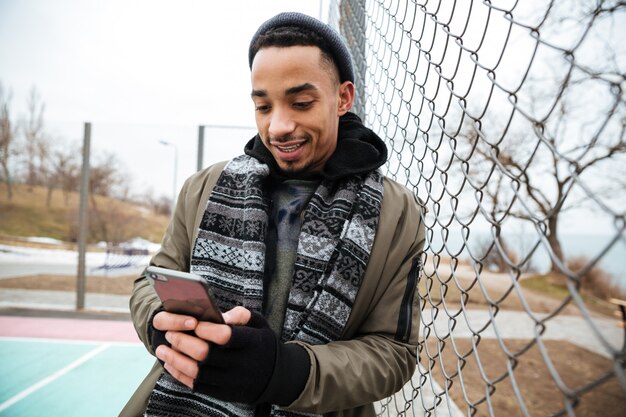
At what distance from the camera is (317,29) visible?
1297 mm

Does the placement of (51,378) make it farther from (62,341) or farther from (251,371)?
(251,371)

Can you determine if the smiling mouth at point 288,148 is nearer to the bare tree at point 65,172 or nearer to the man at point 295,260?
the man at point 295,260

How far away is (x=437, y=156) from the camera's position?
1352 mm

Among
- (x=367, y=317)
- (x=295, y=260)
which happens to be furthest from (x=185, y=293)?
(x=367, y=317)

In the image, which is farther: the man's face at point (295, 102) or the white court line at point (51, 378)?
the white court line at point (51, 378)

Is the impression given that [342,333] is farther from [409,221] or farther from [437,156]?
[437,156]

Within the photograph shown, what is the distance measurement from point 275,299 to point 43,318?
20.2 feet

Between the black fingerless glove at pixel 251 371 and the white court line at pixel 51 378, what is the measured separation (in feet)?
10.1

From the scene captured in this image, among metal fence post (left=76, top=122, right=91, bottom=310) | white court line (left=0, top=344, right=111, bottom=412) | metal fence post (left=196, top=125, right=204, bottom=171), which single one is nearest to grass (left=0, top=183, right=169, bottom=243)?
metal fence post (left=76, top=122, right=91, bottom=310)

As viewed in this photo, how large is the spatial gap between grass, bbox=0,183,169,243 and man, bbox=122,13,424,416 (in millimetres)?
8733

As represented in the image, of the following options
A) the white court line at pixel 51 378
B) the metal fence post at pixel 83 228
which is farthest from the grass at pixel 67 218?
the white court line at pixel 51 378

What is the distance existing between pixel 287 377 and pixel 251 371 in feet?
0.30

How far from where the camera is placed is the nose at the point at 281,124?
1.25 metres

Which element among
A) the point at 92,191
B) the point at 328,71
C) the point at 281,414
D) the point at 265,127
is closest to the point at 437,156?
the point at 328,71
